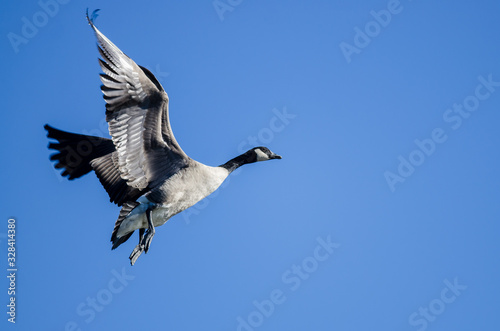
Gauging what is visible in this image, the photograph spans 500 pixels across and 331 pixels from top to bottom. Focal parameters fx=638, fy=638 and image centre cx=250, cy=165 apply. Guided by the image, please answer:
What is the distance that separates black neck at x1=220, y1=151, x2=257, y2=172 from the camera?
11994 millimetres

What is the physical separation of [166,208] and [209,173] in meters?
1.02

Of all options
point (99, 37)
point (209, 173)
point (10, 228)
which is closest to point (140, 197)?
point (209, 173)

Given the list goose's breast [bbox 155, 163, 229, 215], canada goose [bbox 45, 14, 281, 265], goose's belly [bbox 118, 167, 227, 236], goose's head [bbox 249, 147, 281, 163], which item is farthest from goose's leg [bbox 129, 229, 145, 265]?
goose's head [bbox 249, 147, 281, 163]

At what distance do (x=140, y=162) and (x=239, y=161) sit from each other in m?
2.43

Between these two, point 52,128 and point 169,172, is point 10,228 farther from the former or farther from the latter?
point 169,172

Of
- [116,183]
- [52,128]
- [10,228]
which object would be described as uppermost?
[52,128]

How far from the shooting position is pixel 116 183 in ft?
37.5

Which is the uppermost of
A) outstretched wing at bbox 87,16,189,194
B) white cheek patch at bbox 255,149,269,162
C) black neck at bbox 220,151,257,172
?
outstretched wing at bbox 87,16,189,194

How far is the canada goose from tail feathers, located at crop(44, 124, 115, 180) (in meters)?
0.04

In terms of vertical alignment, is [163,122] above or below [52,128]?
below

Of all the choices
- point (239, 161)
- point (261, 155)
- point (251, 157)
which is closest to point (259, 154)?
point (261, 155)

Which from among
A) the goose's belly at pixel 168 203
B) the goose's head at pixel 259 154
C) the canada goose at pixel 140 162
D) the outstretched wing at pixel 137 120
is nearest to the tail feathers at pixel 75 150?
the canada goose at pixel 140 162

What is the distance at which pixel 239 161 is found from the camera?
12.2 metres

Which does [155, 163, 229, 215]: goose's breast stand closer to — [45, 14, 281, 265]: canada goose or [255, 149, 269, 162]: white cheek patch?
[45, 14, 281, 265]: canada goose
